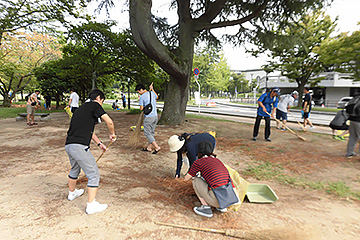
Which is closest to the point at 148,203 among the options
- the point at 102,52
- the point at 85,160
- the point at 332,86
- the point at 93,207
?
the point at 93,207

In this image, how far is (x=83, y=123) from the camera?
2725 millimetres

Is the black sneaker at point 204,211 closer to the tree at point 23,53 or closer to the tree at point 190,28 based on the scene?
the tree at point 190,28

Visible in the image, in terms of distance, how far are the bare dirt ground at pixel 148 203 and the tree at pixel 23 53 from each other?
1750 cm

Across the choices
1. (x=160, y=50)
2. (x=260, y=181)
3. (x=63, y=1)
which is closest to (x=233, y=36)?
(x=160, y=50)

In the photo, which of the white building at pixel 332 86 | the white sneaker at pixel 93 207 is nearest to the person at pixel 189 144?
the white sneaker at pixel 93 207

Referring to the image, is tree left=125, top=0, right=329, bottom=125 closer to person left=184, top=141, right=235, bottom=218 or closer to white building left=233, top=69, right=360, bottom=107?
person left=184, top=141, right=235, bottom=218

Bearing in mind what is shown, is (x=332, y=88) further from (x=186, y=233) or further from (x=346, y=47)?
(x=186, y=233)

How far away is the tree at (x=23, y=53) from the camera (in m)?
18.1

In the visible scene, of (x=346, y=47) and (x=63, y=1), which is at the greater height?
(x=63, y=1)

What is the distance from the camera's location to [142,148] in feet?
20.2

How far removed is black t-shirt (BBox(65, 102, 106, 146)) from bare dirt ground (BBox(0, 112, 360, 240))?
3.33 feet

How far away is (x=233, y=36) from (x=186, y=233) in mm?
10942

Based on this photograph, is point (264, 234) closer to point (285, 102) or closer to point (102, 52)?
point (285, 102)

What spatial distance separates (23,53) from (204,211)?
83.3 feet
